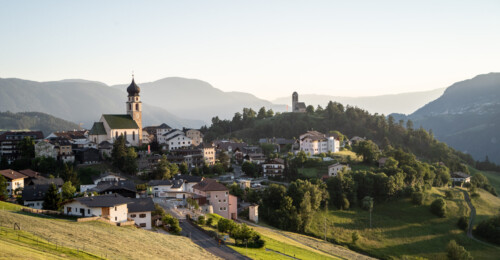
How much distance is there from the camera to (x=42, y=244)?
81.5 feet

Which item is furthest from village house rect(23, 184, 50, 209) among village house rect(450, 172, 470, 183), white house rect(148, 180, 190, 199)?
village house rect(450, 172, 470, 183)

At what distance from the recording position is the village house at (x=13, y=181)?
60.0 m

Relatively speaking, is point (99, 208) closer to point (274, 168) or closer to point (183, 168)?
point (183, 168)

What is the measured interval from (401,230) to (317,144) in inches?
1377

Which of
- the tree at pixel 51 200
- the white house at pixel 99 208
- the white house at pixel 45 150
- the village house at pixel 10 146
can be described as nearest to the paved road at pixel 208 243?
the white house at pixel 99 208

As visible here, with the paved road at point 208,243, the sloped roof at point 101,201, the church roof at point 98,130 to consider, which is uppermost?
the church roof at point 98,130

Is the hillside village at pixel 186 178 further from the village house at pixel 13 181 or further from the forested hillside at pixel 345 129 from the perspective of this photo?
the forested hillside at pixel 345 129

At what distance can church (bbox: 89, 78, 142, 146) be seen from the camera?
268 ft

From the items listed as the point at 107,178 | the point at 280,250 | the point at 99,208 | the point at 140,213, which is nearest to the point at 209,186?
the point at 107,178

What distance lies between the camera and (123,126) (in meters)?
83.8

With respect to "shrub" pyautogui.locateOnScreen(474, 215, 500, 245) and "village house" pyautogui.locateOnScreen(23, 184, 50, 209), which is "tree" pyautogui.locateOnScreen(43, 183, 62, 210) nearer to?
"village house" pyautogui.locateOnScreen(23, 184, 50, 209)

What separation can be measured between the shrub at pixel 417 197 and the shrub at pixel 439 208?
2173 millimetres

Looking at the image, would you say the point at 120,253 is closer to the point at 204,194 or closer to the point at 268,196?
the point at 204,194

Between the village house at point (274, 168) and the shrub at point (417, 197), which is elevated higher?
the village house at point (274, 168)
